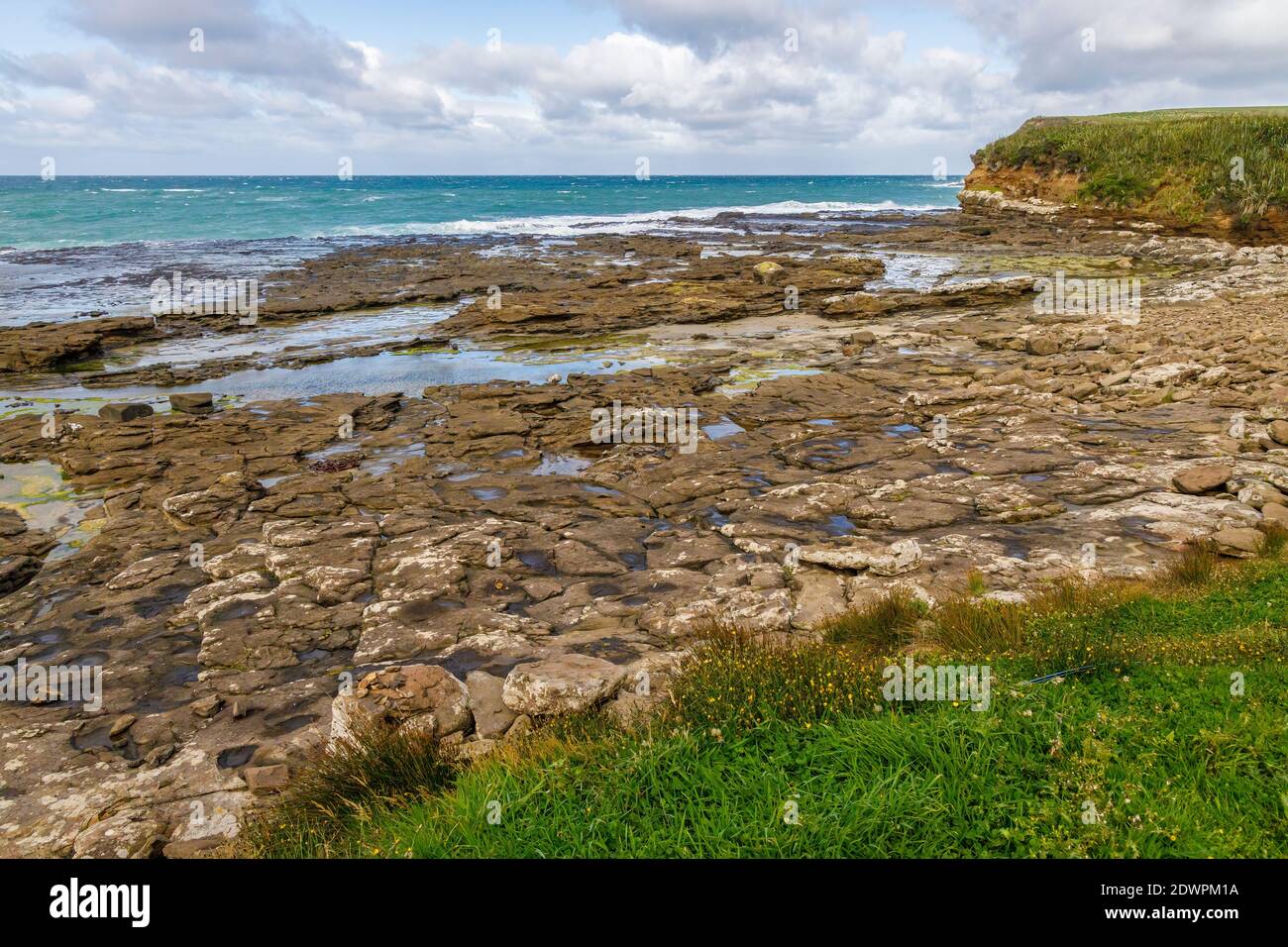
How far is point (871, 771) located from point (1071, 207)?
60.4 m

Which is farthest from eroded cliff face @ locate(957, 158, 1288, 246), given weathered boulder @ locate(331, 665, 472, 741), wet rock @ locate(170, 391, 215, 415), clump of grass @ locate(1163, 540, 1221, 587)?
weathered boulder @ locate(331, 665, 472, 741)

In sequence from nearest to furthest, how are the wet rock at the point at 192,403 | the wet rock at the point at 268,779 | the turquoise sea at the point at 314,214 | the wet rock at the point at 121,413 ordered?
the wet rock at the point at 268,779 < the wet rock at the point at 121,413 < the wet rock at the point at 192,403 < the turquoise sea at the point at 314,214

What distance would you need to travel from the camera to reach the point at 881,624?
290 inches

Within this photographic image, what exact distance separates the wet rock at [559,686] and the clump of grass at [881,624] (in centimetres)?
227

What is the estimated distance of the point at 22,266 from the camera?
150ft

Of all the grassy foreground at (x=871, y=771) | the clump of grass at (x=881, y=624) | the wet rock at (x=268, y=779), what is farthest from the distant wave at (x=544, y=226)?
the grassy foreground at (x=871, y=771)

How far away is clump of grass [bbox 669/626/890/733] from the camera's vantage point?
5.26m

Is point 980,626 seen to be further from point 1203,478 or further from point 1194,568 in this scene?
point 1203,478

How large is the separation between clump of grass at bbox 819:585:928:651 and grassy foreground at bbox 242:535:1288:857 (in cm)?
91

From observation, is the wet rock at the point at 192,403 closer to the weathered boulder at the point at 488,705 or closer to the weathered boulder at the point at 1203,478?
the weathered boulder at the point at 488,705

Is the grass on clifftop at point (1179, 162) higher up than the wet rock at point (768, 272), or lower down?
higher up

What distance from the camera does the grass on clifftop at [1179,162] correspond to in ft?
133

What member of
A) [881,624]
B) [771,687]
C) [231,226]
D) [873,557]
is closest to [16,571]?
[771,687]
